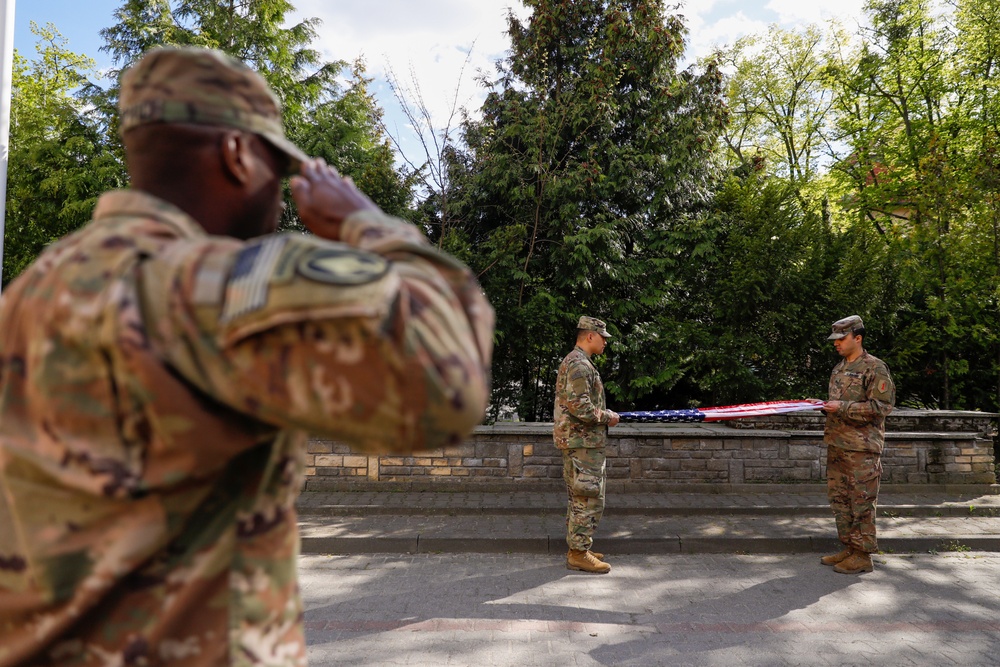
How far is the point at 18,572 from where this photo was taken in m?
0.96

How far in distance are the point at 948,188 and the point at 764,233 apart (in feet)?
10.4

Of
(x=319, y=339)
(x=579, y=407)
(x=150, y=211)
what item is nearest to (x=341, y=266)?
(x=319, y=339)

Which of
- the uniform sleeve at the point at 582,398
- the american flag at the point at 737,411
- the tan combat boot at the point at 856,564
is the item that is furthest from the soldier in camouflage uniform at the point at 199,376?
the american flag at the point at 737,411

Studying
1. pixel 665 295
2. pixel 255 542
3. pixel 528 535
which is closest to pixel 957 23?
pixel 665 295

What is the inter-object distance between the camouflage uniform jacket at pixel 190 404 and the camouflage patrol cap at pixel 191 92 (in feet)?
0.43

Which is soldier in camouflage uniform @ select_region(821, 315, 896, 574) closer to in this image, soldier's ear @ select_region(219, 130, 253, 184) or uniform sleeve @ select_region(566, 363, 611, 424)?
uniform sleeve @ select_region(566, 363, 611, 424)

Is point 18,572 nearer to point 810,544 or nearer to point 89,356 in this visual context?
point 89,356

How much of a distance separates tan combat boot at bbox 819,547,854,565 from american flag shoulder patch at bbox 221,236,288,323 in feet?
23.7

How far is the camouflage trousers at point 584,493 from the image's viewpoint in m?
6.61

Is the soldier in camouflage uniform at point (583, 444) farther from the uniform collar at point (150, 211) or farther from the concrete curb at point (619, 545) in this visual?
the uniform collar at point (150, 211)

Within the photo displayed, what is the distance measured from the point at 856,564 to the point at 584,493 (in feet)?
8.54

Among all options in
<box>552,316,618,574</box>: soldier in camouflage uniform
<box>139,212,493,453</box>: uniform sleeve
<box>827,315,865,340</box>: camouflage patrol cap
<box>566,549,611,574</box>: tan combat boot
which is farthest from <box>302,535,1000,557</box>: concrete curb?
<box>139,212,493,453</box>: uniform sleeve

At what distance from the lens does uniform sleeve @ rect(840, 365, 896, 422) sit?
6.73m

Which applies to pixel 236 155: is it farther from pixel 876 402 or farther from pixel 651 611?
pixel 876 402
